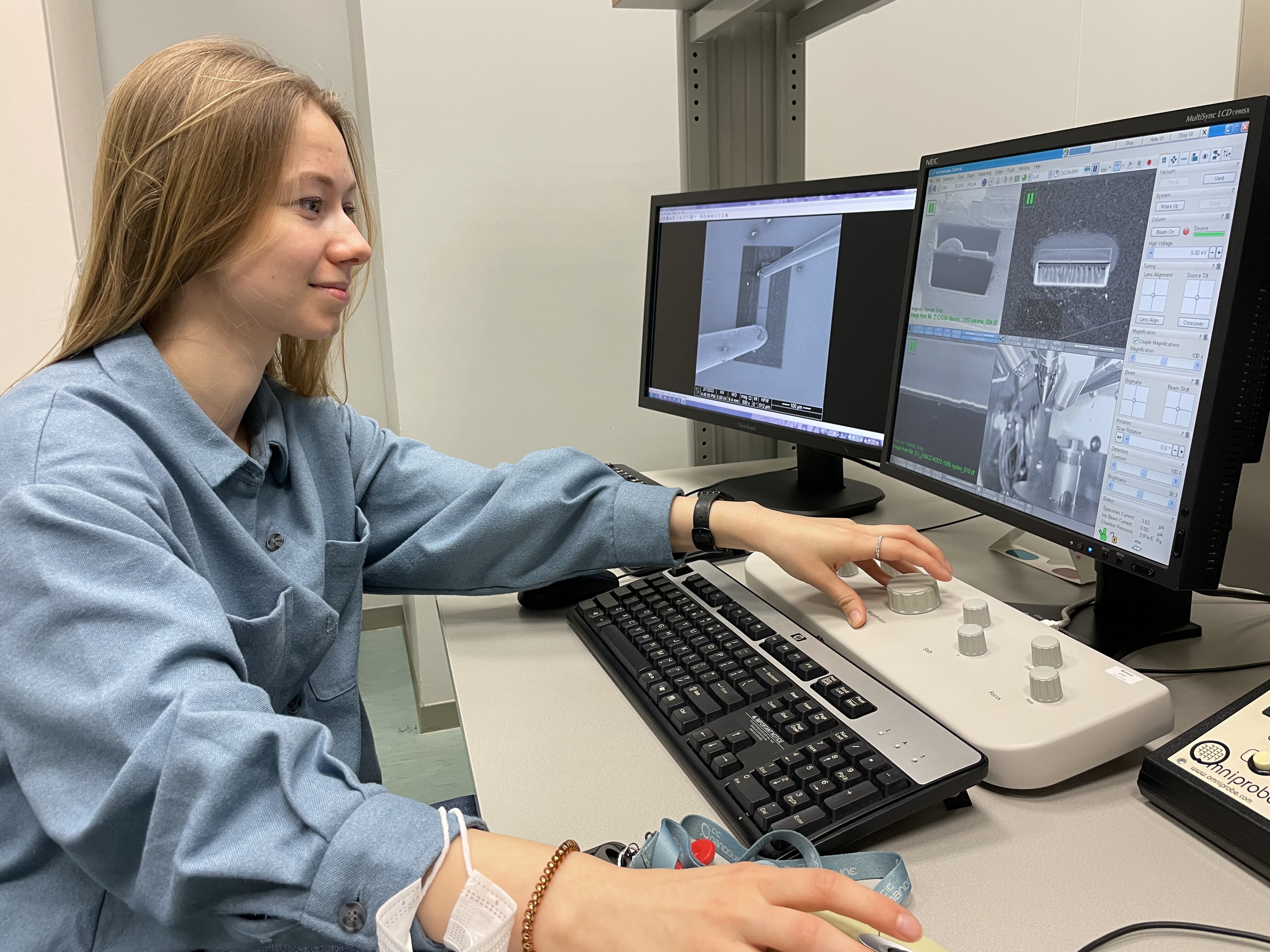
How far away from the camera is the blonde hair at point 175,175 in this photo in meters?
0.74

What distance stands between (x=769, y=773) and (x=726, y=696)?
10 cm

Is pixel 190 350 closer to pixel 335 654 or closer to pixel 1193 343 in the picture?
pixel 335 654

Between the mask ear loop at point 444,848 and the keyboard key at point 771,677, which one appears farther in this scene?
the keyboard key at point 771,677

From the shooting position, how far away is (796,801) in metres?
0.55

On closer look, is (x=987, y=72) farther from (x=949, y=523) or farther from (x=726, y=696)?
(x=726, y=696)

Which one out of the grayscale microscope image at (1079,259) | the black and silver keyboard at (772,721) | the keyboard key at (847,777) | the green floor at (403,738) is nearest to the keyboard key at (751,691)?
the black and silver keyboard at (772,721)

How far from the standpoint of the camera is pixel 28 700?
51 cm

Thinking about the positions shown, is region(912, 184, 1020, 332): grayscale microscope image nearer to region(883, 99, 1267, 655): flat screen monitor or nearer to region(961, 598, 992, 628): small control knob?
region(883, 99, 1267, 655): flat screen monitor

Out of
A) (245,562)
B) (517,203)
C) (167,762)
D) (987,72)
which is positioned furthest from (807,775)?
(987,72)

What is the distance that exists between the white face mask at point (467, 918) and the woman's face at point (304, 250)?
1.66ft

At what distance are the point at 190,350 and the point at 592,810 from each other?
19.9 inches

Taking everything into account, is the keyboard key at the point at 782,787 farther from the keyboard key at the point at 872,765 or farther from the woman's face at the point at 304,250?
the woman's face at the point at 304,250

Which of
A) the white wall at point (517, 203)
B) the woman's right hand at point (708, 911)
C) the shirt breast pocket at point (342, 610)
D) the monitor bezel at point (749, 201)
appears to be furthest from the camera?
the white wall at point (517, 203)

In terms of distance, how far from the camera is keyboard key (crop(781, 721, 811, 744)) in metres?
0.61
